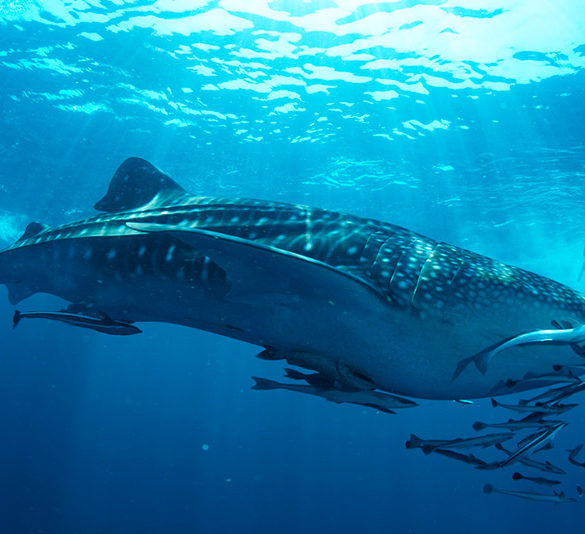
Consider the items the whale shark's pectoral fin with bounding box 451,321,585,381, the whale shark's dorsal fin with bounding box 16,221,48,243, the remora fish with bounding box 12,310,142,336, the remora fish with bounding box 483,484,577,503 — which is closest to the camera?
the whale shark's pectoral fin with bounding box 451,321,585,381

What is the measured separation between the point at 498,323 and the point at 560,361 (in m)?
0.39

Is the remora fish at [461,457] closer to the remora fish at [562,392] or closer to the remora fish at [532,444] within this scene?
the remora fish at [532,444]

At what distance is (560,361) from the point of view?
2.42 meters

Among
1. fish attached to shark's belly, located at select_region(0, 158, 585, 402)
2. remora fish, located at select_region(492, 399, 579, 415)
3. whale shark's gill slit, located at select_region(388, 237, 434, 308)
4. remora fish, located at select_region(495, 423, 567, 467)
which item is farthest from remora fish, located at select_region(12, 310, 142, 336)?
remora fish, located at select_region(495, 423, 567, 467)

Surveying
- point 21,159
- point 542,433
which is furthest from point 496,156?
point 21,159

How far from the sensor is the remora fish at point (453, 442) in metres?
2.95

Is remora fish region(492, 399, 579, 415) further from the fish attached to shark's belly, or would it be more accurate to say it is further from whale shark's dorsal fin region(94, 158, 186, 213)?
whale shark's dorsal fin region(94, 158, 186, 213)

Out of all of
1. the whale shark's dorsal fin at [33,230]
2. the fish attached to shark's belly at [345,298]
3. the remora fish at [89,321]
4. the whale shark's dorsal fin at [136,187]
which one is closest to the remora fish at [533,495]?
the fish attached to shark's belly at [345,298]

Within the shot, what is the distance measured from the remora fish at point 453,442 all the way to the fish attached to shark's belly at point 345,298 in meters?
0.44

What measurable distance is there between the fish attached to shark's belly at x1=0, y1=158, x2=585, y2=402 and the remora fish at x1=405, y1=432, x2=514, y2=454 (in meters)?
0.44

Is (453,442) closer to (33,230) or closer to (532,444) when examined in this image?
(532,444)

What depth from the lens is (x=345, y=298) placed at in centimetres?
252

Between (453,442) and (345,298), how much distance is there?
1763mm

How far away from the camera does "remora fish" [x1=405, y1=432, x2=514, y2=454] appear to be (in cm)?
295
